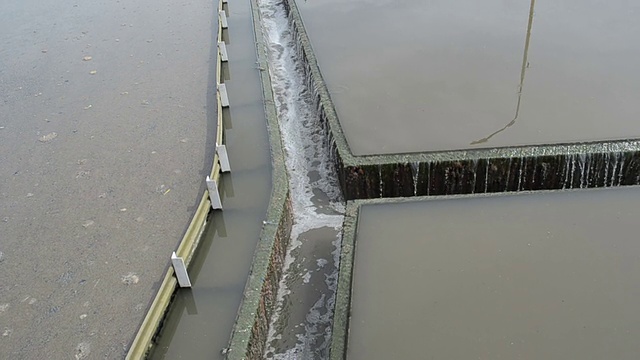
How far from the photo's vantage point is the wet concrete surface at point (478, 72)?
222 inches

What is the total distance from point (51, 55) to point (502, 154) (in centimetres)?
653

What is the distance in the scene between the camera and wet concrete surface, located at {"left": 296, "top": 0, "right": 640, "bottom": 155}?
18.5 ft

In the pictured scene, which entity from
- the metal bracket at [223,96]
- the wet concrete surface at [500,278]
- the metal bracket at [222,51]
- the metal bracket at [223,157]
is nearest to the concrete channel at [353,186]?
the wet concrete surface at [500,278]

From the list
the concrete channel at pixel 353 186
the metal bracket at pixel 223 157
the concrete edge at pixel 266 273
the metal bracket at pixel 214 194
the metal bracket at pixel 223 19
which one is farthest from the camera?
the metal bracket at pixel 223 19

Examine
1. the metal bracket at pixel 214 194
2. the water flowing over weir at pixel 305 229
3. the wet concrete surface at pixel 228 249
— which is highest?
the metal bracket at pixel 214 194

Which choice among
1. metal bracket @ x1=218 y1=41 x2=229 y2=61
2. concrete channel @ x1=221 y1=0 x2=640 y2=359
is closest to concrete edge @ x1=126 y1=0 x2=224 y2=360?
concrete channel @ x1=221 y1=0 x2=640 y2=359

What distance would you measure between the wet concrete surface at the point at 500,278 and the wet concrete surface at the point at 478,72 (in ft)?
3.12

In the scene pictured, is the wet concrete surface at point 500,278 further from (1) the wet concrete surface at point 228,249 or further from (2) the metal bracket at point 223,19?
(2) the metal bracket at point 223,19

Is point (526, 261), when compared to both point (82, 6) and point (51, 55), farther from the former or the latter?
point (82, 6)

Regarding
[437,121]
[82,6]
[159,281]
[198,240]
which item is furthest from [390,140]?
[82,6]

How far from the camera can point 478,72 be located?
6562 mm

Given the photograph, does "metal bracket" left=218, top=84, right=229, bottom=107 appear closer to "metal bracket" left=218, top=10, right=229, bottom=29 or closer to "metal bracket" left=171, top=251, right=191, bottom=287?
"metal bracket" left=218, top=10, right=229, bottom=29

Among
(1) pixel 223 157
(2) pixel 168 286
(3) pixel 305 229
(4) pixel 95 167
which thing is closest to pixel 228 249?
(2) pixel 168 286

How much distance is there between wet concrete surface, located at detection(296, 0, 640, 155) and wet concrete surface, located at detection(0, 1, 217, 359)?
171cm
